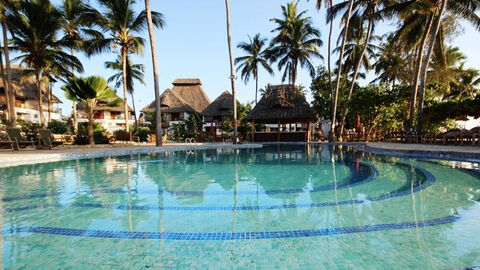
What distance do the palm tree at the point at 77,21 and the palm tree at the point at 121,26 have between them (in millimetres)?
549

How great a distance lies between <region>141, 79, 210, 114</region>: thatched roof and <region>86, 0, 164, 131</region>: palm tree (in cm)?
1653

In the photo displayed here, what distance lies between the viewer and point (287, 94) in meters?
23.1

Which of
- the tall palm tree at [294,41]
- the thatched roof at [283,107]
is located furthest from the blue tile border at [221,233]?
the tall palm tree at [294,41]

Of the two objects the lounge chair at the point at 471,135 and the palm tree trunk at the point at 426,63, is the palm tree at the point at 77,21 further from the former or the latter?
the lounge chair at the point at 471,135

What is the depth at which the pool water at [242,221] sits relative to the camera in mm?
2576

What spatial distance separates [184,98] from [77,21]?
71.7ft

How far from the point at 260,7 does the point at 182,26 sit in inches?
236

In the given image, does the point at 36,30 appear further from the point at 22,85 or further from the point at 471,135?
the point at 471,135

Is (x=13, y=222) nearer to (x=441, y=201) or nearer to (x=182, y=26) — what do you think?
(x=441, y=201)

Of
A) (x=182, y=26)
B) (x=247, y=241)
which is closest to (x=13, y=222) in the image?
(x=247, y=241)

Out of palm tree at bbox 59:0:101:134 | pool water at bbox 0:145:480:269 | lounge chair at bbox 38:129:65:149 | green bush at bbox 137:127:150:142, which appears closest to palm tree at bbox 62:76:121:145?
lounge chair at bbox 38:129:65:149

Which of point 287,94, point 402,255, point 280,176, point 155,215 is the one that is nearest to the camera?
point 402,255

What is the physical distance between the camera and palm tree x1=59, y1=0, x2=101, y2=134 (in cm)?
1772

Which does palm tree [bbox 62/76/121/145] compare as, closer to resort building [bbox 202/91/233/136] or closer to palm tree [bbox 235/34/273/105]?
palm tree [bbox 235/34/273/105]
